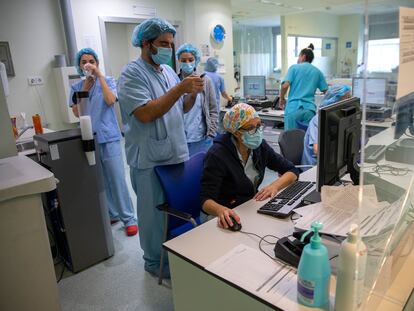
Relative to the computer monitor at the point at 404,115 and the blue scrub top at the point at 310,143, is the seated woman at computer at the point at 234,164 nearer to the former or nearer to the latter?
the computer monitor at the point at 404,115

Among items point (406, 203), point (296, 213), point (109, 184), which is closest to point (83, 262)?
point (109, 184)

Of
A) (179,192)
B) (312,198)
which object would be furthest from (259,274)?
(179,192)

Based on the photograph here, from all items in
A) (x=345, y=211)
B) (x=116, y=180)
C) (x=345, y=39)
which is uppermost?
(x=345, y=39)

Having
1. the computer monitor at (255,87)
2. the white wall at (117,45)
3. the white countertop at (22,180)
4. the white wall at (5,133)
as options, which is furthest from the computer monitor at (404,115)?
the white wall at (117,45)

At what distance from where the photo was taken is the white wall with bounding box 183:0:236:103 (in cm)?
483

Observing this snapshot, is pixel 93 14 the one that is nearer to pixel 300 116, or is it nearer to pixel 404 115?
pixel 300 116

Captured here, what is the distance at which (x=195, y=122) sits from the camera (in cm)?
292

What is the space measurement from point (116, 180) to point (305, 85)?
8.05 feet

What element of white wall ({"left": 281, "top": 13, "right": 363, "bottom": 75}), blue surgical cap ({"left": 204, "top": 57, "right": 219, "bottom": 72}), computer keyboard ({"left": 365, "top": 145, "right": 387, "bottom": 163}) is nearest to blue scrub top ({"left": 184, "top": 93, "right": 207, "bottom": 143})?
blue surgical cap ({"left": 204, "top": 57, "right": 219, "bottom": 72})

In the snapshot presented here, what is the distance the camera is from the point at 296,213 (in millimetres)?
1423

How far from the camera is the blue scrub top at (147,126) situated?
1780mm

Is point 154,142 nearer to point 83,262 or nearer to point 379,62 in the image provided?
point 83,262

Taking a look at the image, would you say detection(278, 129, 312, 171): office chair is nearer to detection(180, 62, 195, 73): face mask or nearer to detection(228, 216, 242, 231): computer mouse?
detection(180, 62, 195, 73): face mask

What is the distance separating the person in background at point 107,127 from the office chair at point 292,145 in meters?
1.32
